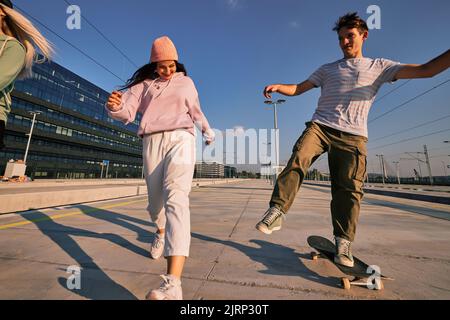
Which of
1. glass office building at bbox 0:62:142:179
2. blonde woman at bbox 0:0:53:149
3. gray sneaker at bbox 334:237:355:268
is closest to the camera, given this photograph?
blonde woman at bbox 0:0:53:149

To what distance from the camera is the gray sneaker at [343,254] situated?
1.64 m

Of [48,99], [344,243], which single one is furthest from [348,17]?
[48,99]

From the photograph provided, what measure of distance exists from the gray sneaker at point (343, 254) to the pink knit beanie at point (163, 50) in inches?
80.8

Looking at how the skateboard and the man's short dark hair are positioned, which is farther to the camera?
the man's short dark hair

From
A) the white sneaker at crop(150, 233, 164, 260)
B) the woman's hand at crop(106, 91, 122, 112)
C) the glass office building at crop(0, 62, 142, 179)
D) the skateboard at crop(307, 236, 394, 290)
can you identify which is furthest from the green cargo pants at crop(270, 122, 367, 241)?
Result: the glass office building at crop(0, 62, 142, 179)

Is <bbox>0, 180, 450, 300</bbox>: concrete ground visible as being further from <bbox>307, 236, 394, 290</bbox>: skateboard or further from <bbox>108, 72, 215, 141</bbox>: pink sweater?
<bbox>108, 72, 215, 141</bbox>: pink sweater

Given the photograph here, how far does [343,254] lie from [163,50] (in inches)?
86.2

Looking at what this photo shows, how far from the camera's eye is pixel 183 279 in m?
1.54

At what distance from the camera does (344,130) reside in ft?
6.04

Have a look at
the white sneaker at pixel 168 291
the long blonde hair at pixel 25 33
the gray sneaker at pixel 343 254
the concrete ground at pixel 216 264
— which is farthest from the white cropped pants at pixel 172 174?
the gray sneaker at pixel 343 254

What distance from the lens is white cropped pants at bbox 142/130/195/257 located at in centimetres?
140

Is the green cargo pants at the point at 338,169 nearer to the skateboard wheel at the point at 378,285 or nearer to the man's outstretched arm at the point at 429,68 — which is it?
the skateboard wheel at the point at 378,285

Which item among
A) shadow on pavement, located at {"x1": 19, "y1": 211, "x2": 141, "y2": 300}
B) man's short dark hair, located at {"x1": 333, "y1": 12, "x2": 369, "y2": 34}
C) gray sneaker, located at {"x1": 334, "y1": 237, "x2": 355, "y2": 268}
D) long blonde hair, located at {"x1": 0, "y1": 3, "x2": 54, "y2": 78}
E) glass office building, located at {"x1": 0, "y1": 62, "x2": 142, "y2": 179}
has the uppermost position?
glass office building, located at {"x1": 0, "y1": 62, "x2": 142, "y2": 179}
